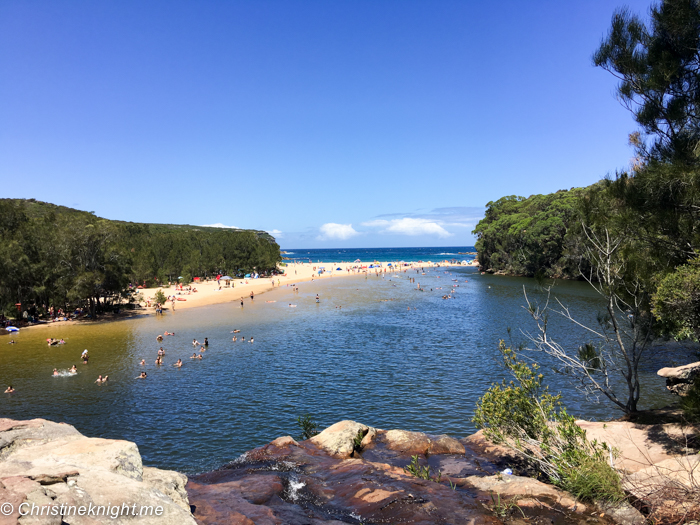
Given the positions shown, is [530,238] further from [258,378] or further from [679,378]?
[258,378]

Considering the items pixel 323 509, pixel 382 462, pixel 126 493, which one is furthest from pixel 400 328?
pixel 126 493

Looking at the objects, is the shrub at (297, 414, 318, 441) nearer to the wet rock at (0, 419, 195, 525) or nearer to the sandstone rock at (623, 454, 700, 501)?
the wet rock at (0, 419, 195, 525)

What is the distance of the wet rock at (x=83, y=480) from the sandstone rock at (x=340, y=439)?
21.4ft

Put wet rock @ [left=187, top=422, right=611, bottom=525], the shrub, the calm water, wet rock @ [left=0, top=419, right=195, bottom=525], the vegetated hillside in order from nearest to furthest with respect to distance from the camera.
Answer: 1. wet rock @ [left=0, top=419, right=195, bottom=525]
2. wet rock @ [left=187, top=422, right=611, bottom=525]
3. the shrub
4. the calm water
5. the vegetated hillside

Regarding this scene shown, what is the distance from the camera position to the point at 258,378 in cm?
2580

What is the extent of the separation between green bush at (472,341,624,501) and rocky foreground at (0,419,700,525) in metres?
0.40

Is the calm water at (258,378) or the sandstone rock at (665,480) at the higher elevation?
the sandstone rock at (665,480)

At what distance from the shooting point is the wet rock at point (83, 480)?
5.67 metres

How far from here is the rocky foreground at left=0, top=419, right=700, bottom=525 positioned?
Answer: 6.39m

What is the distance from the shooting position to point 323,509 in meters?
10.0

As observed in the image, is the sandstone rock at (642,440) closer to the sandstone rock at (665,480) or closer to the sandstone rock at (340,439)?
the sandstone rock at (665,480)

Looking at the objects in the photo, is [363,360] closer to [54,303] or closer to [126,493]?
[126,493]

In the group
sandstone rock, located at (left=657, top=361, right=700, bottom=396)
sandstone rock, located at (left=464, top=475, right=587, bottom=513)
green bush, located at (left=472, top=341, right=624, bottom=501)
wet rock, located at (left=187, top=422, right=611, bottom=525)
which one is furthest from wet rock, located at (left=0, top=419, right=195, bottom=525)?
sandstone rock, located at (left=657, top=361, right=700, bottom=396)

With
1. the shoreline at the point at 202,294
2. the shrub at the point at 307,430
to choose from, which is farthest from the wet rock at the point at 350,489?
the shoreline at the point at 202,294
